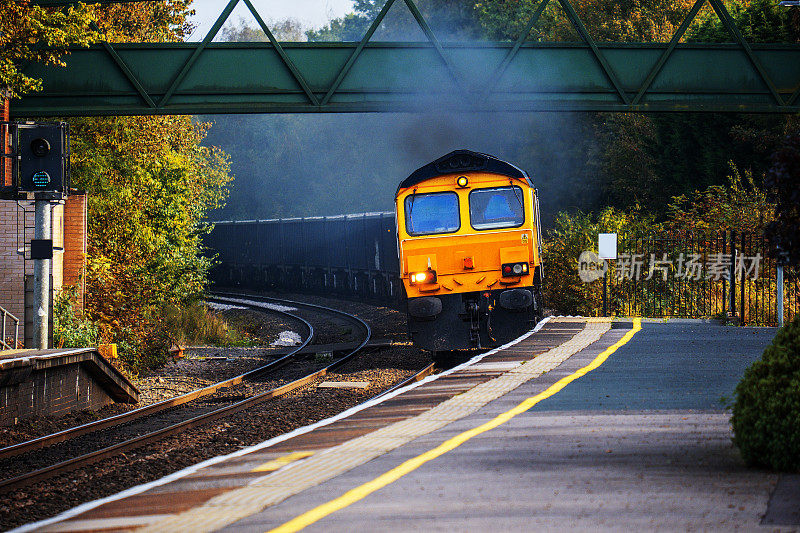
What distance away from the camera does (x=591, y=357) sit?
45.1 feet

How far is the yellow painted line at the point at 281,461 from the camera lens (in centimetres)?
719

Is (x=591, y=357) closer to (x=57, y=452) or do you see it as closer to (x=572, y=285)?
(x=57, y=452)

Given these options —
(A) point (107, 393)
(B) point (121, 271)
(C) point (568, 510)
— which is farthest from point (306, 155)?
(C) point (568, 510)

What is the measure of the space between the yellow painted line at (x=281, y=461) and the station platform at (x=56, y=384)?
6631 millimetres

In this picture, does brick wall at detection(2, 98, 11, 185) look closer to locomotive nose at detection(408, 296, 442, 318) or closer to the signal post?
the signal post

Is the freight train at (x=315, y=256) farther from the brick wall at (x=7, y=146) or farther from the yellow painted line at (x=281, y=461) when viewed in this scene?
the yellow painted line at (x=281, y=461)

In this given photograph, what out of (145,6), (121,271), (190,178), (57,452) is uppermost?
(145,6)

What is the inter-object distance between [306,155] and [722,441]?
7533 cm

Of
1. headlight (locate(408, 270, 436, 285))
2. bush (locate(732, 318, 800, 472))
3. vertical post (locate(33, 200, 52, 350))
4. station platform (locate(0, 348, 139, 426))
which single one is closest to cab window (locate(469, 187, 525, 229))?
headlight (locate(408, 270, 436, 285))

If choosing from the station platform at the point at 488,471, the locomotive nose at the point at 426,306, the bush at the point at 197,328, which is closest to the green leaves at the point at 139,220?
the bush at the point at 197,328

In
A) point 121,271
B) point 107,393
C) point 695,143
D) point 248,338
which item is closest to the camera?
point 107,393

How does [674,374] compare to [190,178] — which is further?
[190,178]

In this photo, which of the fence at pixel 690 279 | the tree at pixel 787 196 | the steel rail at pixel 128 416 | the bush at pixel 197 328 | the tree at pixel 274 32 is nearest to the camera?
the tree at pixel 787 196

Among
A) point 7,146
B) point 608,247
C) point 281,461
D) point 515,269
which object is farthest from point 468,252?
point 7,146
